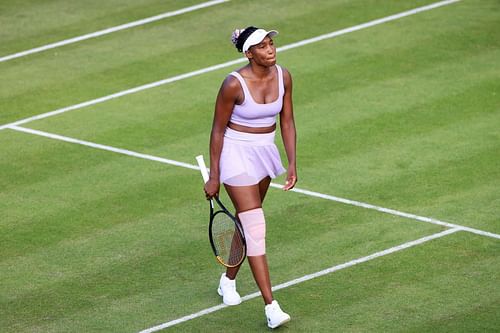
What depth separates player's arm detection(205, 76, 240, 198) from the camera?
989 cm

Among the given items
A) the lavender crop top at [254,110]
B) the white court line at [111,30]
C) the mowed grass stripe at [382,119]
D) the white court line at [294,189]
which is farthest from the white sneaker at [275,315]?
the white court line at [111,30]

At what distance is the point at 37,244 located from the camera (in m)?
11.9

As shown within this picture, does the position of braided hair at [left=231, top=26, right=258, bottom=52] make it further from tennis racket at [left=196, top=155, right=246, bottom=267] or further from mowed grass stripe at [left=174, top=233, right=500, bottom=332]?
mowed grass stripe at [left=174, top=233, right=500, bottom=332]

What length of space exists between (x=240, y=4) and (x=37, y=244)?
1013cm

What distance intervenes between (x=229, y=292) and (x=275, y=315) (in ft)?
2.60

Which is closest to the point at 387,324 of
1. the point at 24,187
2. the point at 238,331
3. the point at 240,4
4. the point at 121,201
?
the point at 238,331

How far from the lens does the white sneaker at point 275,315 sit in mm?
9766

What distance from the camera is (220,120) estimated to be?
32.8 feet

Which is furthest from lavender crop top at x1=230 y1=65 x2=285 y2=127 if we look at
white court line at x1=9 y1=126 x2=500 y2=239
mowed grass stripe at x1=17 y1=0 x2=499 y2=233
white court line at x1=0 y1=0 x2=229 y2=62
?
white court line at x1=0 y1=0 x2=229 y2=62

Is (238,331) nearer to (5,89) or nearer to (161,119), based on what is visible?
(161,119)

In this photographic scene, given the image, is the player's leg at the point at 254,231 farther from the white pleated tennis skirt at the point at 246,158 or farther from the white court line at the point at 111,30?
the white court line at the point at 111,30

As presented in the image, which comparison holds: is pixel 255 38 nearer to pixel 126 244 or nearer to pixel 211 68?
pixel 126 244

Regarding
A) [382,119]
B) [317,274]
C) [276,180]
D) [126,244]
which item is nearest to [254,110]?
[317,274]

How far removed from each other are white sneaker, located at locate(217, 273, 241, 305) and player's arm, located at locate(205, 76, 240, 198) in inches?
35.2
